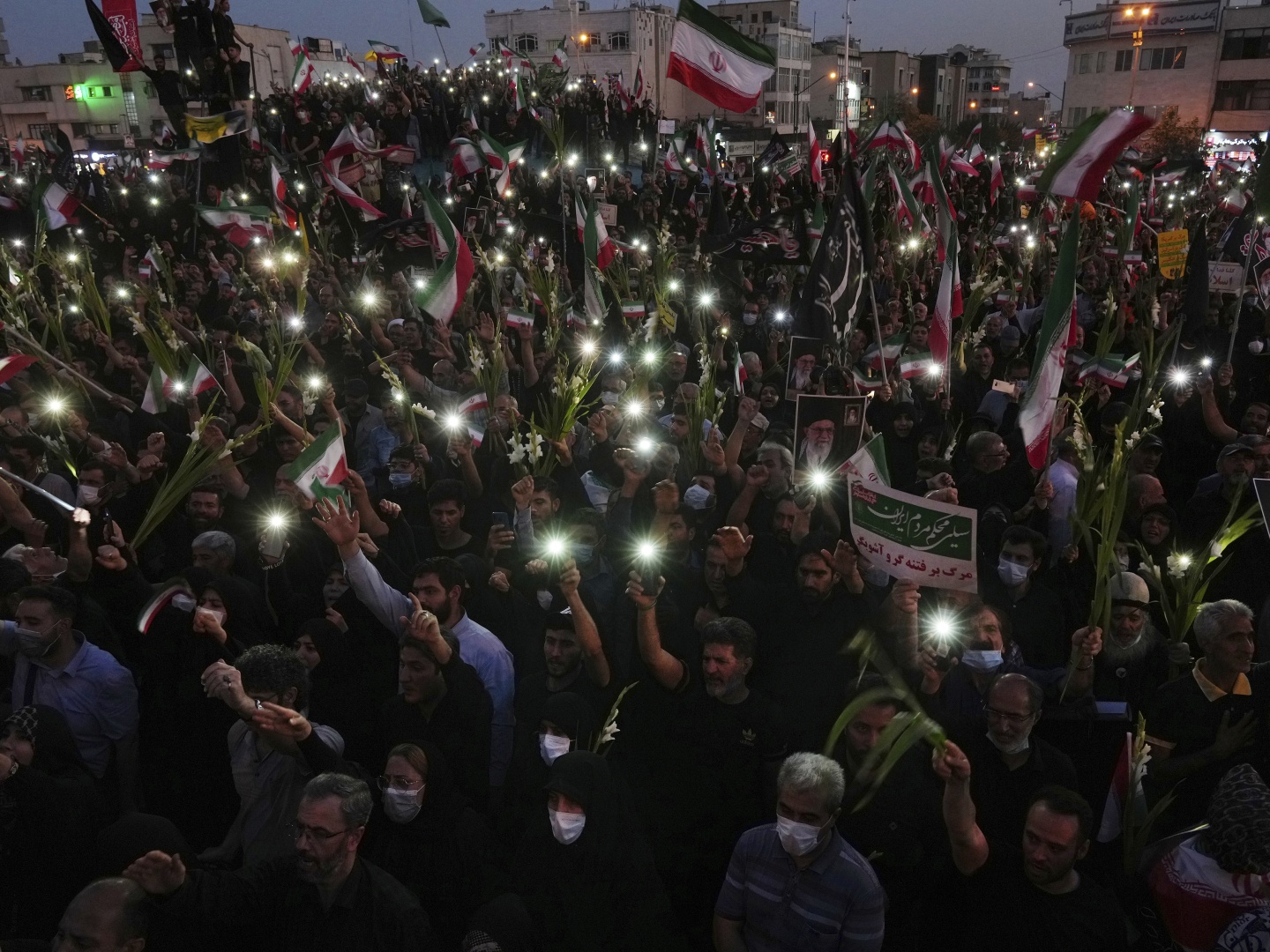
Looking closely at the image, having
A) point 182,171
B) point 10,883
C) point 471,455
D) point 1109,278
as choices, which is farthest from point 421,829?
point 182,171

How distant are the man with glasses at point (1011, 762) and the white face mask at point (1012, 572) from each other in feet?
4.77

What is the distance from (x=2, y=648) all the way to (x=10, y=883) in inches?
55.2

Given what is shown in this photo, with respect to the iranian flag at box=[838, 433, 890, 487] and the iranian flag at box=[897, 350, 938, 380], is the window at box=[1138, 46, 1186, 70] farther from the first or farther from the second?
the iranian flag at box=[838, 433, 890, 487]

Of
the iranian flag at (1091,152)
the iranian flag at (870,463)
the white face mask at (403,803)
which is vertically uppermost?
the iranian flag at (1091,152)

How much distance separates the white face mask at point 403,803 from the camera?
10.7 feet

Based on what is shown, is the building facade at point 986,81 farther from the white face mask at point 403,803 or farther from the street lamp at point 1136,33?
the white face mask at point 403,803

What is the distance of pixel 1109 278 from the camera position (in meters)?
11.8

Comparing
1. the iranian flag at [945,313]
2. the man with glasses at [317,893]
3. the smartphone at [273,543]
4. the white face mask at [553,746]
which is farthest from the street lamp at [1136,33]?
the man with glasses at [317,893]

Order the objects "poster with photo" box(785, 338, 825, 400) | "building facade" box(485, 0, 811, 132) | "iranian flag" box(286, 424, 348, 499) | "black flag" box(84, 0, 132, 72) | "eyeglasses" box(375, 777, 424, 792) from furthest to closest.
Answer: "building facade" box(485, 0, 811, 132) < "black flag" box(84, 0, 132, 72) < "poster with photo" box(785, 338, 825, 400) < "iranian flag" box(286, 424, 348, 499) < "eyeglasses" box(375, 777, 424, 792)

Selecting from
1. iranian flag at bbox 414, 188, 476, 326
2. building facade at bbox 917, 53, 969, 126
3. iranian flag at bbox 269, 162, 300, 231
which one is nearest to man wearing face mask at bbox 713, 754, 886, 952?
iranian flag at bbox 414, 188, 476, 326

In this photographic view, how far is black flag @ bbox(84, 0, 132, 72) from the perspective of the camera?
14.7 meters

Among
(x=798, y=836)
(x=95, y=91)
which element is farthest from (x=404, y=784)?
(x=95, y=91)

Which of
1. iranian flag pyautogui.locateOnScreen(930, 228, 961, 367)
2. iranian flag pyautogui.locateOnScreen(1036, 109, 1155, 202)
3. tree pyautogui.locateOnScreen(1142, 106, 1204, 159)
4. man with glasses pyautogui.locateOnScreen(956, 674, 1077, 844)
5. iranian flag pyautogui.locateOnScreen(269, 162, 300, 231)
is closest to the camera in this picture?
man with glasses pyautogui.locateOnScreen(956, 674, 1077, 844)

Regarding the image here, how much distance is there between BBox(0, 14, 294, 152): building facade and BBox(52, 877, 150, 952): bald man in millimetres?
68686
